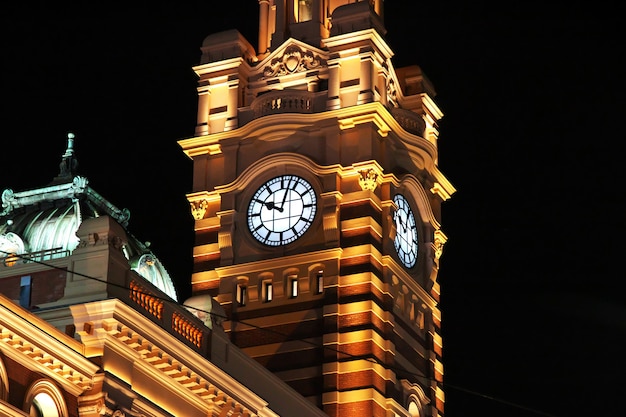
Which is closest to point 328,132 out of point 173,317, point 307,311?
point 307,311

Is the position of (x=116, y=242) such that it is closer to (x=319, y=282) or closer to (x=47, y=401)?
(x=47, y=401)

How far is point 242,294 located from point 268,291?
1021 millimetres

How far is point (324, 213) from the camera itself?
191 feet

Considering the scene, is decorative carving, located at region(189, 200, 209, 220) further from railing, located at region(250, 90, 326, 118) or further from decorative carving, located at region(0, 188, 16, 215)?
decorative carving, located at region(0, 188, 16, 215)

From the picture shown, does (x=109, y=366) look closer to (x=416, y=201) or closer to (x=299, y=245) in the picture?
(x=299, y=245)

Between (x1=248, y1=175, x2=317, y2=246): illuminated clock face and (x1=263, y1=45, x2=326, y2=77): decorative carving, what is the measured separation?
464cm

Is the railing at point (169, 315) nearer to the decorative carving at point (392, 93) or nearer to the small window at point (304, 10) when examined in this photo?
the decorative carving at point (392, 93)

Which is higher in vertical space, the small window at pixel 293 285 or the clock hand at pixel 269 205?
the clock hand at pixel 269 205

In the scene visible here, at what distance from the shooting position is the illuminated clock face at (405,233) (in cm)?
5994

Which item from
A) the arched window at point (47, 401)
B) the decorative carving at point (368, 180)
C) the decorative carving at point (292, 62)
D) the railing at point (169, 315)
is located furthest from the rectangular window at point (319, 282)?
the arched window at point (47, 401)

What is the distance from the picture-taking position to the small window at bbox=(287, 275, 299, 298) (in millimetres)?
58094

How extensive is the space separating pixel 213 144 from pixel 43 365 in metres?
24.3

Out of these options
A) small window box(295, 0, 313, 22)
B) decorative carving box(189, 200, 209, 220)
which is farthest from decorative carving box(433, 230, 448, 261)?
small window box(295, 0, 313, 22)

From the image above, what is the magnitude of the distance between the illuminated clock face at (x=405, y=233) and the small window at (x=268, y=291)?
15.5 feet
